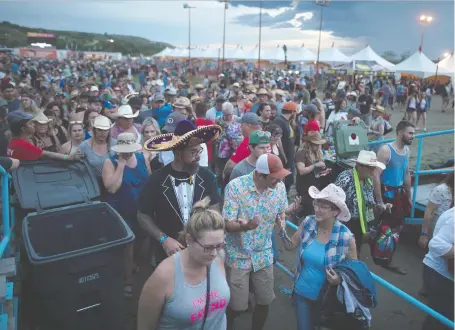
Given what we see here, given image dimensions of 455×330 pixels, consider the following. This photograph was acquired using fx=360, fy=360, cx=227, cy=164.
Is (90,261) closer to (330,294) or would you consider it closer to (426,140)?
(330,294)

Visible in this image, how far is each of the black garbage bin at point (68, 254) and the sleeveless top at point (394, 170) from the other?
3595mm

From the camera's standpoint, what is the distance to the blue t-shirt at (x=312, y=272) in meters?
2.82

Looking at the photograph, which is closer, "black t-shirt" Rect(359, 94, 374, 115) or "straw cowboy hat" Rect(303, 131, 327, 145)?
"straw cowboy hat" Rect(303, 131, 327, 145)

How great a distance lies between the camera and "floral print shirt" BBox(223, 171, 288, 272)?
9.70 feet

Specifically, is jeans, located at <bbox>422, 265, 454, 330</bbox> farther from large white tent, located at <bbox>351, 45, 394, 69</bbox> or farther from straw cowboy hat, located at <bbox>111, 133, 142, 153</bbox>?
large white tent, located at <bbox>351, 45, 394, 69</bbox>

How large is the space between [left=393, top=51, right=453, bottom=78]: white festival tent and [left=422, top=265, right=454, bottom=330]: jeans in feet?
79.6

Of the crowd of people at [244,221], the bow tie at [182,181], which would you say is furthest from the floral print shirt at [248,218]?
the bow tie at [182,181]

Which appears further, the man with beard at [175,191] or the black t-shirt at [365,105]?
the black t-shirt at [365,105]

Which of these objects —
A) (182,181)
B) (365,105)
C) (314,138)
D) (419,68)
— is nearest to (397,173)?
(314,138)

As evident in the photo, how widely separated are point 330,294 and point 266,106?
4.67 metres

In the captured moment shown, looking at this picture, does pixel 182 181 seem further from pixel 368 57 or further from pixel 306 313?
pixel 368 57

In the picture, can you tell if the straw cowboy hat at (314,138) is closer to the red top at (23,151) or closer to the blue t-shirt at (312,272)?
the blue t-shirt at (312,272)

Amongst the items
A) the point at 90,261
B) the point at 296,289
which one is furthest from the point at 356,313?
the point at 90,261

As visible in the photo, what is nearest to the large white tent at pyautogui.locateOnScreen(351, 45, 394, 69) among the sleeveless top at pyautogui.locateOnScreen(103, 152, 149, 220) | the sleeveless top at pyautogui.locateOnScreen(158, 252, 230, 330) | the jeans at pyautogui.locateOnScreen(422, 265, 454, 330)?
the jeans at pyautogui.locateOnScreen(422, 265, 454, 330)
